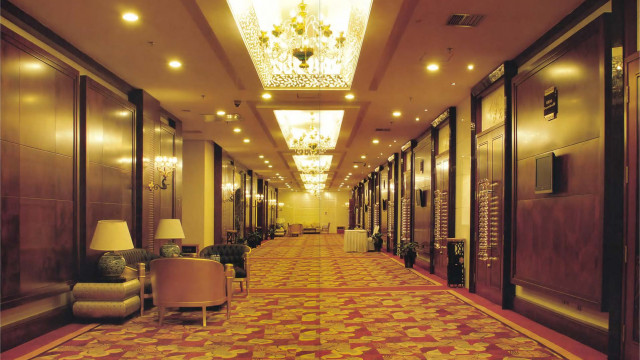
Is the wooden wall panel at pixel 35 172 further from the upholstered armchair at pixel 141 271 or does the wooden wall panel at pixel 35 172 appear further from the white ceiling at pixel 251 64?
the upholstered armchair at pixel 141 271

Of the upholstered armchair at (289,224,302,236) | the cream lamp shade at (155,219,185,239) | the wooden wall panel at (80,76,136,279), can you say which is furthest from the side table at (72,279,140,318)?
the upholstered armchair at (289,224,302,236)

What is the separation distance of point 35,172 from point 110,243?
3.82 feet

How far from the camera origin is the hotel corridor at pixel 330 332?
4.31 metres

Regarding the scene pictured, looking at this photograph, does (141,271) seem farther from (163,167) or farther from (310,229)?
(310,229)

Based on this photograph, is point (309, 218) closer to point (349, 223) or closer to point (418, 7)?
point (349, 223)

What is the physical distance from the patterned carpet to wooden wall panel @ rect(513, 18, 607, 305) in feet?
2.42

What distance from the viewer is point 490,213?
693 cm

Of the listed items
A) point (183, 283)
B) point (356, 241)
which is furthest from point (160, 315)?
point (356, 241)

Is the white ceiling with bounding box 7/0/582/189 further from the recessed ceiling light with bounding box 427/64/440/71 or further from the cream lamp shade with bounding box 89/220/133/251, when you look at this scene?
the cream lamp shade with bounding box 89/220/133/251

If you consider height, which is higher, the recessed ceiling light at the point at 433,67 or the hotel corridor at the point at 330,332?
the recessed ceiling light at the point at 433,67

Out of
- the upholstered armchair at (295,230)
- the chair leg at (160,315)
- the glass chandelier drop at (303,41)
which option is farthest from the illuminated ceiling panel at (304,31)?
the upholstered armchair at (295,230)

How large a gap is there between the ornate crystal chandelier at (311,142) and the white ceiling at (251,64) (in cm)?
184

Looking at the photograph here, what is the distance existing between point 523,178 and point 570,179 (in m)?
1.11

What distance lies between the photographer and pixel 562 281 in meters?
4.89
